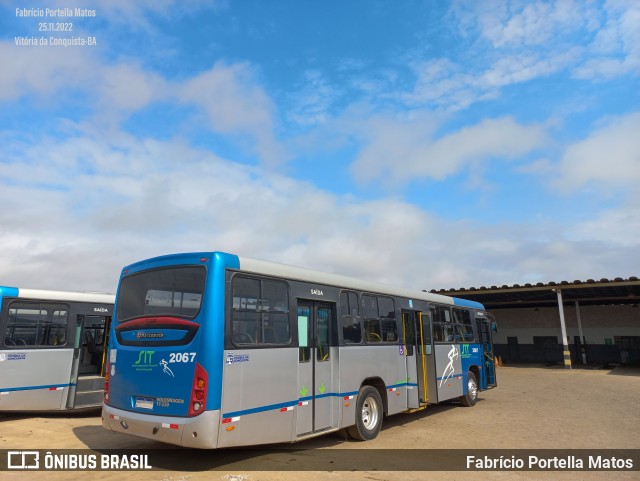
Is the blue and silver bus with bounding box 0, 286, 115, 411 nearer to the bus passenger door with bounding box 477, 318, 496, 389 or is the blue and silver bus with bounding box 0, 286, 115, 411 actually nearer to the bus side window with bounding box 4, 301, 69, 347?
the bus side window with bounding box 4, 301, 69, 347

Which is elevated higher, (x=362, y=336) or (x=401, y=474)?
(x=362, y=336)

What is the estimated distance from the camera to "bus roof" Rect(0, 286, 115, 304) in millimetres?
10633

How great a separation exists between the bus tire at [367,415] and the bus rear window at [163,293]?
4033 mm

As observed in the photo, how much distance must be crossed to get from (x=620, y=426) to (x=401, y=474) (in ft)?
23.6

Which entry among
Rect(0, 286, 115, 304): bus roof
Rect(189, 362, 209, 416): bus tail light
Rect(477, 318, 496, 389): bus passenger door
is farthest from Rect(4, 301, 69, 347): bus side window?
Rect(477, 318, 496, 389): bus passenger door

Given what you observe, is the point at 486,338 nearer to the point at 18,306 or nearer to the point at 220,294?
the point at 220,294

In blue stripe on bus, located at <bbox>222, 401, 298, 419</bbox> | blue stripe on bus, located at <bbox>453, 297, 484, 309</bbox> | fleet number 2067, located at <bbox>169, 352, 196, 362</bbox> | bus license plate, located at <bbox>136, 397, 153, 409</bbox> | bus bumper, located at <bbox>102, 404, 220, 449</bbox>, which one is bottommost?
bus bumper, located at <bbox>102, 404, 220, 449</bbox>

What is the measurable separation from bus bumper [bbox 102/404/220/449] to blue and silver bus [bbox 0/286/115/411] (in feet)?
18.4

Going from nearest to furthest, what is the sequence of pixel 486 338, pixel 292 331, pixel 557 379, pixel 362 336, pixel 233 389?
pixel 233 389, pixel 292 331, pixel 362 336, pixel 486 338, pixel 557 379

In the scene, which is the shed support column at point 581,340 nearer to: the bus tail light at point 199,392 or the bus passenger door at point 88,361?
the bus passenger door at point 88,361

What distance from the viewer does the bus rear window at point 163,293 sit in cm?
637

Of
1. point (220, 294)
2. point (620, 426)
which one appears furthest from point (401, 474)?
point (620, 426)

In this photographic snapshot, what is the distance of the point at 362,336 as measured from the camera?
898 cm

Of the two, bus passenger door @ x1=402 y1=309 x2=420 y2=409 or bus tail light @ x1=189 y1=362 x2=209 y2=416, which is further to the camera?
bus passenger door @ x1=402 y1=309 x2=420 y2=409
